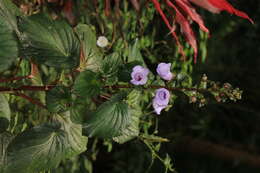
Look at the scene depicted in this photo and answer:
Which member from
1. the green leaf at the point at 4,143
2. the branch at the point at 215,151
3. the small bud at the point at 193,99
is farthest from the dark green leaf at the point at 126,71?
the branch at the point at 215,151

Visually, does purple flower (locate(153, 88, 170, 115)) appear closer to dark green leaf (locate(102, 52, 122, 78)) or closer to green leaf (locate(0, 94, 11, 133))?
dark green leaf (locate(102, 52, 122, 78))

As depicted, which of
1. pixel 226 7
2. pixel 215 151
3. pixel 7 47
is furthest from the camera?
pixel 215 151

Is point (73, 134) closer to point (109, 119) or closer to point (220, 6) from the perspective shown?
point (109, 119)

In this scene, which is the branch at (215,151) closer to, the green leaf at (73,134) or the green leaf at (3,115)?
the green leaf at (73,134)

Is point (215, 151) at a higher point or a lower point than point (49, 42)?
lower

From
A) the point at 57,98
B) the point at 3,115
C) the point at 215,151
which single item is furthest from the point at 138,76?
the point at 215,151

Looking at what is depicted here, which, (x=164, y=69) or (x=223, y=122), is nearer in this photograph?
(x=164, y=69)

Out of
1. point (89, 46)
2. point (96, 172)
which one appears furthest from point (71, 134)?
point (96, 172)

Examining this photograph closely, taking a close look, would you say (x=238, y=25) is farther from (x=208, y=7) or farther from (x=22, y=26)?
(x=22, y=26)
